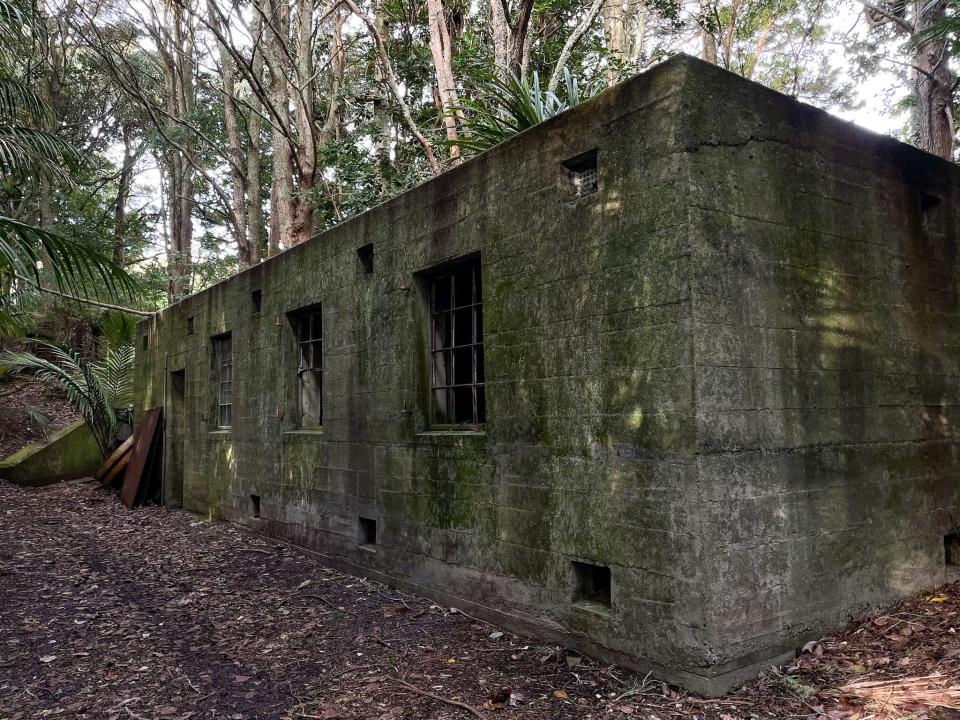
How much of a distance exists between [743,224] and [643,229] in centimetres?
57

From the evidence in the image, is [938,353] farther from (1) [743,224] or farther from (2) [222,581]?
(2) [222,581]

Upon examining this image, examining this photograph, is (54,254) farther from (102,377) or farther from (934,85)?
(934,85)

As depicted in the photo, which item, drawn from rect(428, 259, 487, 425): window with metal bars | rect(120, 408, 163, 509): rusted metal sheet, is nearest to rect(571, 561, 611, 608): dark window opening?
rect(428, 259, 487, 425): window with metal bars

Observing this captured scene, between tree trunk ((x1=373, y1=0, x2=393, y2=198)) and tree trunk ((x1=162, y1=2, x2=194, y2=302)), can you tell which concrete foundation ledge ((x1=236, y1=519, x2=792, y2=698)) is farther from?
tree trunk ((x1=162, y1=2, x2=194, y2=302))

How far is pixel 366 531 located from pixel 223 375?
4.75m

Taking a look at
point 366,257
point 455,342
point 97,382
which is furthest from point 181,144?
point 455,342

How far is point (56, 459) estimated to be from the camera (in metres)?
13.4

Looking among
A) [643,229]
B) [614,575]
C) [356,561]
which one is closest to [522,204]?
[643,229]

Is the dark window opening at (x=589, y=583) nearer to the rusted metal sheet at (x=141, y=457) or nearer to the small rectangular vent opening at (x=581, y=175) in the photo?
the small rectangular vent opening at (x=581, y=175)

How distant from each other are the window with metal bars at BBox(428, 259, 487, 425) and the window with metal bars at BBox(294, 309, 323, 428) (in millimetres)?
2293

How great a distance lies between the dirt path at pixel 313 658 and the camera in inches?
157

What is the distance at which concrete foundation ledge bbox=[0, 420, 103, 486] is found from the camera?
42.4 ft

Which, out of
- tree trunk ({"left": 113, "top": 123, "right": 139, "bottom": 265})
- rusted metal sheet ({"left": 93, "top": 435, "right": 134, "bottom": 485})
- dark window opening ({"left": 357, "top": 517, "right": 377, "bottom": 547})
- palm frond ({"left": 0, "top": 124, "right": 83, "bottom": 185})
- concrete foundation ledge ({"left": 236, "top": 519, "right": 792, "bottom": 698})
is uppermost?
tree trunk ({"left": 113, "top": 123, "right": 139, "bottom": 265})

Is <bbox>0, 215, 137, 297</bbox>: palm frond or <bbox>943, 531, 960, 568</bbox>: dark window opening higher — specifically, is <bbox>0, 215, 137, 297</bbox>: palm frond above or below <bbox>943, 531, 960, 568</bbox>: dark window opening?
above
